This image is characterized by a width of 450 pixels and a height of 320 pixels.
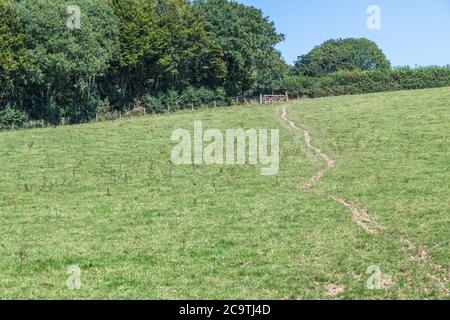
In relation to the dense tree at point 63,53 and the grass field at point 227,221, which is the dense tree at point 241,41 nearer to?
the dense tree at point 63,53

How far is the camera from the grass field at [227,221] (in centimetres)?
1625

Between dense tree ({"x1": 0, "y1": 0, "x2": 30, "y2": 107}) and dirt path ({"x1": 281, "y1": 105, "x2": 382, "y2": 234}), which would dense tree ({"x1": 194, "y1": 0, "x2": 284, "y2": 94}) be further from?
dirt path ({"x1": 281, "y1": 105, "x2": 382, "y2": 234})

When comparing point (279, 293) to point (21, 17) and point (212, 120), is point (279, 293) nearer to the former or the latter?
point (212, 120)

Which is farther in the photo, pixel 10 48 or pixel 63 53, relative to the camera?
pixel 10 48

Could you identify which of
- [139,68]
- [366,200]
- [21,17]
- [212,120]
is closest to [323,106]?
[212,120]

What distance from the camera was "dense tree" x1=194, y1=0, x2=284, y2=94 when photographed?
101 meters

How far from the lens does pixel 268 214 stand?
24812 mm

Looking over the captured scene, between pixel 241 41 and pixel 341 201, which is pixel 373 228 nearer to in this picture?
pixel 341 201

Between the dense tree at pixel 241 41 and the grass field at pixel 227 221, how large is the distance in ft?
185

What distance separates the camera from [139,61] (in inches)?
3445

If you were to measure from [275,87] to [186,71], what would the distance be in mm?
21141

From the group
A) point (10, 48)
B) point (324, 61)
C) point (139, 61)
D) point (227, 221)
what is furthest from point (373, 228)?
point (324, 61)

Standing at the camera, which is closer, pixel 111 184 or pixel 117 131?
pixel 111 184

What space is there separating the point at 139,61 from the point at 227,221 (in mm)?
67882
